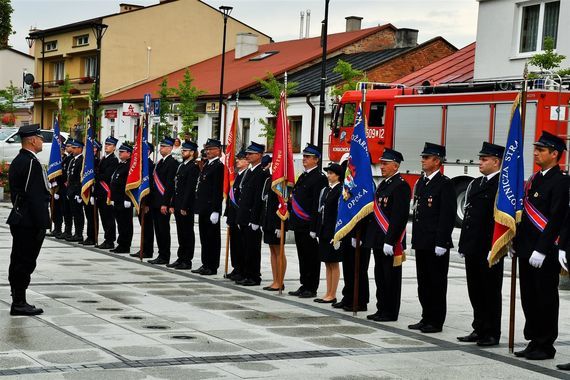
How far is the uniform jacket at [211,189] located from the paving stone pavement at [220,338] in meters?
1.55

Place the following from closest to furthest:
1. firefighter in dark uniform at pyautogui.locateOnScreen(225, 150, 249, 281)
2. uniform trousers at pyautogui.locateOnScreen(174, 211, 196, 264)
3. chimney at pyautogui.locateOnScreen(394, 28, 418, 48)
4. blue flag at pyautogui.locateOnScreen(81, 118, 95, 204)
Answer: firefighter in dark uniform at pyautogui.locateOnScreen(225, 150, 249, 281) < uniform trousers at pyautogui.locateOnScreen(174, 211, 196, 264) < blue flag at pyautogui.locateOnScreen(81, 118, 95, 204) < chimney at pyautogui.locateOnScreen(394, 28, 418, 48)

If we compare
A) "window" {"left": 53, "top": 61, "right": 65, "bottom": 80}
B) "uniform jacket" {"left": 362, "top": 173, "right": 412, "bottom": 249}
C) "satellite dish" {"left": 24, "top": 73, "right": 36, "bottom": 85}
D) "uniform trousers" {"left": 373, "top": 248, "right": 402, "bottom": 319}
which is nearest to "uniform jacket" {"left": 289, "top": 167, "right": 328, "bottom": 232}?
"uniform jacket" {"left": 362, "top": 173, "right": 412, "bottom": 249}

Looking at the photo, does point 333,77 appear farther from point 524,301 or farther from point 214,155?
point 524,301

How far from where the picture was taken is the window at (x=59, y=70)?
60.8 metres

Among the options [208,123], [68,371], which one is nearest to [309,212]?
[68,371]

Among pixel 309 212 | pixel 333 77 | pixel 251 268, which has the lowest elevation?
pixel 251 268

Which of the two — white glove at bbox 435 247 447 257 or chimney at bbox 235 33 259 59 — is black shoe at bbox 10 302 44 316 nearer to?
white glove at bbox 435 247 447 257

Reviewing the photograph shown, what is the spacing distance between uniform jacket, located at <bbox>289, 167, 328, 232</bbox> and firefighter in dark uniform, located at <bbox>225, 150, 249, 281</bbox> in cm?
161

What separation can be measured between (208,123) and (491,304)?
118 feet

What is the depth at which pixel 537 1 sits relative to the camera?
26.1 metres

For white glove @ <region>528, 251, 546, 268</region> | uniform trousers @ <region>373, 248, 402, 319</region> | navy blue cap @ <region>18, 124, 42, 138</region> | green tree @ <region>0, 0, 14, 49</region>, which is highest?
green tree @ <region>0, 0, 14, 49</region>

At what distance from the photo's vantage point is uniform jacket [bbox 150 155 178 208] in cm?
1552

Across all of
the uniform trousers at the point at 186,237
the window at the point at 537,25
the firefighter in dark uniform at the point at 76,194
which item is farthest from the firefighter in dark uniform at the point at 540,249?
the window at the point at 537,25

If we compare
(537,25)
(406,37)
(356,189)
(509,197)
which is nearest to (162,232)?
(356,189)
